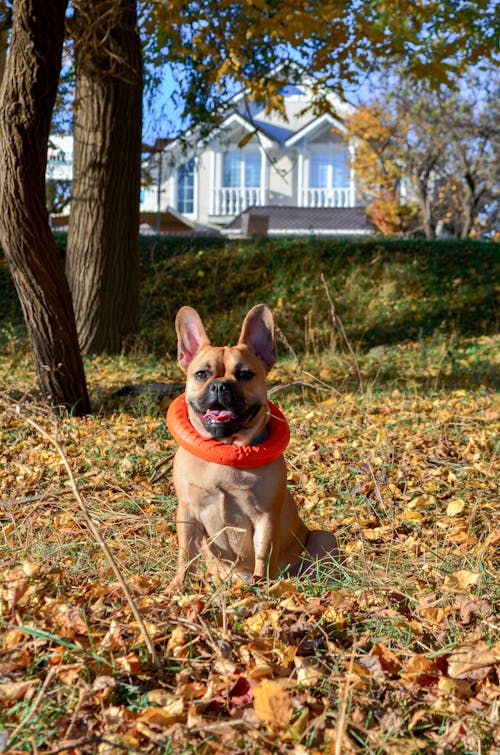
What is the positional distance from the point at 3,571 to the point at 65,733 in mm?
1275

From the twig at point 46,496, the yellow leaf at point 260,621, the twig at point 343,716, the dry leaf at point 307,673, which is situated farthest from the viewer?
the twig at point 46,496

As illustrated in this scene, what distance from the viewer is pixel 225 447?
3479 millimetres

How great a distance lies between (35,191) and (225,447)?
358 centimetres

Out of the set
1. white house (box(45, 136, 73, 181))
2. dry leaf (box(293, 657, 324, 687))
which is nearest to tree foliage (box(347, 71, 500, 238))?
white house (box(45, 136, 73, 181))

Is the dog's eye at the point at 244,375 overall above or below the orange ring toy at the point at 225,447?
above

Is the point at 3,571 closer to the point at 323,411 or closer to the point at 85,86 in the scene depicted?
the point at 323,411

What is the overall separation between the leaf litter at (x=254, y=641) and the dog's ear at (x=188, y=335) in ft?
2.74

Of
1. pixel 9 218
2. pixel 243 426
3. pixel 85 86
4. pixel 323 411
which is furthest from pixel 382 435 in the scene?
pixel 85 86

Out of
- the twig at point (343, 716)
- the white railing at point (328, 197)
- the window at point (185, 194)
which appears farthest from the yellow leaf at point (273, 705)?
the window at point (185, 194)

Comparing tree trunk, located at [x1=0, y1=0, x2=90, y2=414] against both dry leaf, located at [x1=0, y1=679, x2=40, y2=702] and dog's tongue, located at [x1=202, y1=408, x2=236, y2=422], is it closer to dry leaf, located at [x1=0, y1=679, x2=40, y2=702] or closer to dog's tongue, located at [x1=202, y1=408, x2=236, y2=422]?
dog's tongue, located at [x1=202, y1=408, x2=236, y2=422]

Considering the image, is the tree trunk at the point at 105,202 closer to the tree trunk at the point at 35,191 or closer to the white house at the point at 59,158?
the tree trunk at the point at 35,191

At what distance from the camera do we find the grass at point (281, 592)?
2174mm

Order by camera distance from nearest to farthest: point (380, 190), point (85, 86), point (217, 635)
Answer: point (217, 635) → point (85, 86) → point (380, 190)

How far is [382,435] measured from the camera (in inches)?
235
